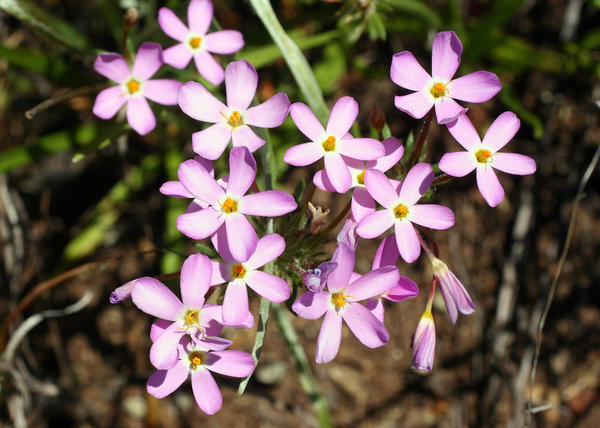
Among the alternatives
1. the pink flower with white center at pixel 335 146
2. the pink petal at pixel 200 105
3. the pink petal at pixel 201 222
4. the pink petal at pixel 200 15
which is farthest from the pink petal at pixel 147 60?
the pink petal at pixel 201 222

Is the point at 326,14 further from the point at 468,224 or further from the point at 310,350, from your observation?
the point at 310,350

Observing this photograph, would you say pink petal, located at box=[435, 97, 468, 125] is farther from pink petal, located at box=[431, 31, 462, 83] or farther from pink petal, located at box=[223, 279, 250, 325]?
pink petal, located at box=[223, 279, 250, 325]

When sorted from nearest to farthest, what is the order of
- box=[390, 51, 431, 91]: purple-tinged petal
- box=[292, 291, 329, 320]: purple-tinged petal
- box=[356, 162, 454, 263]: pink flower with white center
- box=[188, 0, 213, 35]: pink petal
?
box=[292, 291, 329, 320]: purple-tinged petal → box=[356, 162, 454, 263]: pink flower with white center → box=[390, 51, 431, 91]: purple-tinged petal → box=[188, 0, 213, 35]: pink petal

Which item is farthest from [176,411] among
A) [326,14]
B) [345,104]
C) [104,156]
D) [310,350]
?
[326,14]

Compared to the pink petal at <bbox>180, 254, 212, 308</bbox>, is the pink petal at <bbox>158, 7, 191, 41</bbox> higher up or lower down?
higher up

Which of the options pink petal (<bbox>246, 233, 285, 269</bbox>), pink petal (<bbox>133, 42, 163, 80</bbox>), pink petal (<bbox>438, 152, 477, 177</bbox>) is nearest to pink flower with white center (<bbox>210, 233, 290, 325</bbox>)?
pink petal (<bbox>246, 233, 285, 269</bbox>)

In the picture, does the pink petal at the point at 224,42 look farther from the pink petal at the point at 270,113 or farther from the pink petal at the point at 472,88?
the pink petal at the point at 472,88
